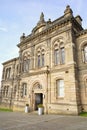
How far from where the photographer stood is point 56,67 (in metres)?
17.0

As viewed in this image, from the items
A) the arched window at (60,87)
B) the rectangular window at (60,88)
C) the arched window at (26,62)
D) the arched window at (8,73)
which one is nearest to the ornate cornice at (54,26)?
the arched window at (26,62)

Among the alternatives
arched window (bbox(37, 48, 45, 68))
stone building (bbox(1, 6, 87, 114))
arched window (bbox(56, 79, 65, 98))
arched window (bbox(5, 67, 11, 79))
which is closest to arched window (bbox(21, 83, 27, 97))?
stone building (bbox(1, 6, 87, 114))

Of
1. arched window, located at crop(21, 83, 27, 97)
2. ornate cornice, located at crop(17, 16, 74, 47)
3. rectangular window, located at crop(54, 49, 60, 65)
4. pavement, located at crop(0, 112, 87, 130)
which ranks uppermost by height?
ornate cornice, located at crop(17, 16, 74, 47)

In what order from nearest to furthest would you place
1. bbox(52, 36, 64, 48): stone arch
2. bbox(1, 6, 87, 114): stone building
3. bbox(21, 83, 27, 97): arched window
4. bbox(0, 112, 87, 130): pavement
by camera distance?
bbox(0, 112, 87, 130): pavement
bbox(1, 6, 87, 114): stone building
bbox(52, 36, 64, 48): stone arch
bbox(21, 83, 27, 97): arched window

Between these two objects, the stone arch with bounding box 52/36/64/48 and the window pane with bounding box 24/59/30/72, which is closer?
the stone arch with bounding box 52/36/64/48

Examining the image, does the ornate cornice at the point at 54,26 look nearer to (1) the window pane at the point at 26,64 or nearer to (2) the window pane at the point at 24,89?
(1) the window pane at the point at 26,64

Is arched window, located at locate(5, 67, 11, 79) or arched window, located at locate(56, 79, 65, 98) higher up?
arched window, located at locate(5, 67, 11, 79)

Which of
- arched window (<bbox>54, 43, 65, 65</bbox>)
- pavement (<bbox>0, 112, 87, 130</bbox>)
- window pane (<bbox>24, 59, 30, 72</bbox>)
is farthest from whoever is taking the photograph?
window pane (<bbox>24, 59, 30, 72</bbox>)

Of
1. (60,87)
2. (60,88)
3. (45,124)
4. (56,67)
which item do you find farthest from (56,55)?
(45,124)

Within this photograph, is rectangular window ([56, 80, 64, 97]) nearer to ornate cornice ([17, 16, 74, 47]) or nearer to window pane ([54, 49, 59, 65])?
window pane ([54, 49, 59, 65])

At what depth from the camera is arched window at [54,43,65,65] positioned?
1716cm

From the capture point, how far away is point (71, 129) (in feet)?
25.1

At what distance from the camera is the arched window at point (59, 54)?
675 inches

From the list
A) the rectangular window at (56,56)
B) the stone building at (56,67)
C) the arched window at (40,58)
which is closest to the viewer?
the stone building at (56,67)
